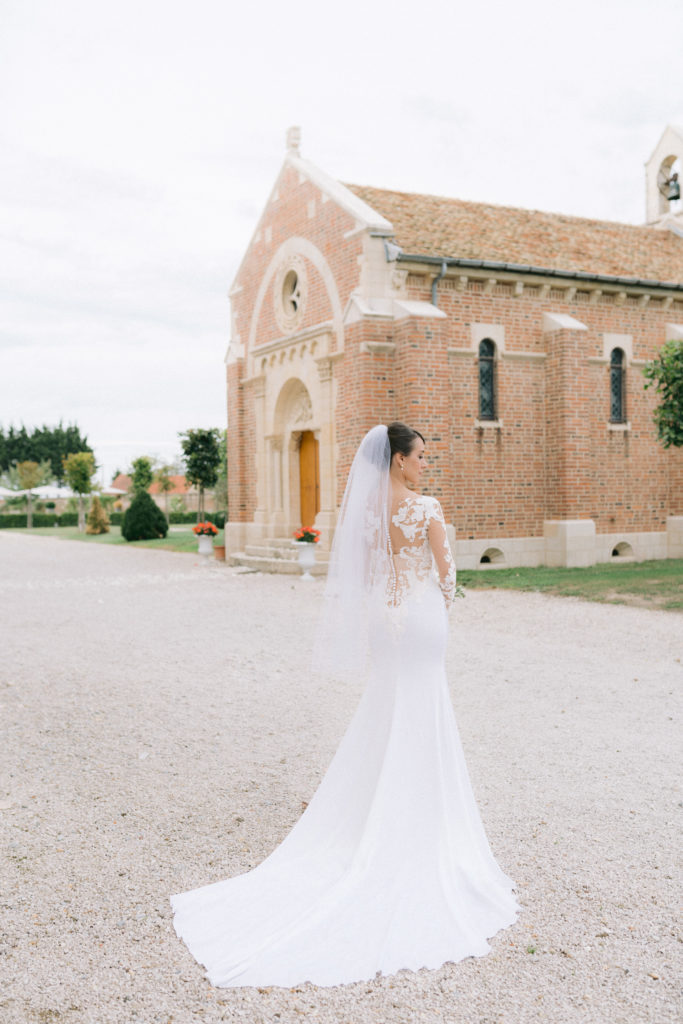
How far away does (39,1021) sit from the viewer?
9.27 ft

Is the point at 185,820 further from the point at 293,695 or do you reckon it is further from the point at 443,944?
the point at 293,695

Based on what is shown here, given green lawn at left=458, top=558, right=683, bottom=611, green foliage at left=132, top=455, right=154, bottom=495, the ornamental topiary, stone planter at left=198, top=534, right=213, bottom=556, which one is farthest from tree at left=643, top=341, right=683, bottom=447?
green foliage at left=132, top=455, right=154, bottom=495

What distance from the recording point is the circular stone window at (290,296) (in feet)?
64.0

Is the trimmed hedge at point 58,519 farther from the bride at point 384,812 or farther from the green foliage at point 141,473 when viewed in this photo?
the bride at point 384,812

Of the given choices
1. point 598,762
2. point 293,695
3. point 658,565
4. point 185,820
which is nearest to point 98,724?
point 293,695

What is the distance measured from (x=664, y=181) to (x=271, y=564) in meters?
15.6

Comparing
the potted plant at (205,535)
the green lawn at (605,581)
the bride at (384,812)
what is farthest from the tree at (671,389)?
the bride at (384,812)

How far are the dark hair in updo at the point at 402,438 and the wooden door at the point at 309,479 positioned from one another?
53.0 ft

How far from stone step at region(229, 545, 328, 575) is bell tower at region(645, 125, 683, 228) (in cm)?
1400

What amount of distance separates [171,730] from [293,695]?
1.36 metres

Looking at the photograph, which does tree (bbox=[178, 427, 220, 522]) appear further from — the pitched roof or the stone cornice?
the stone cornice

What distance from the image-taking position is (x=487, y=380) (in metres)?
17.8

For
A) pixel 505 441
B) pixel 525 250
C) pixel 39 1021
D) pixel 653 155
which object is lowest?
pixel 39 1021

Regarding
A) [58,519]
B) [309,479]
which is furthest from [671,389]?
[58,519]
